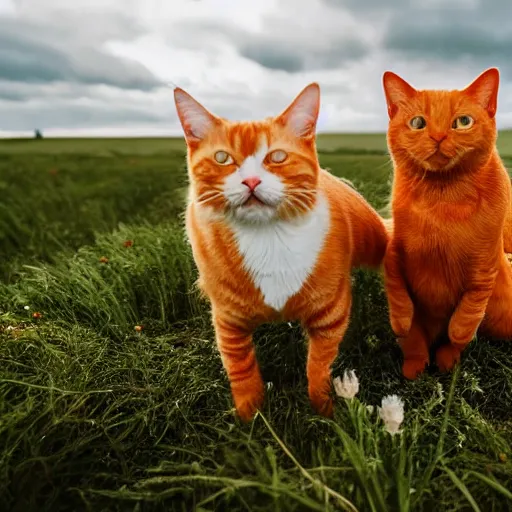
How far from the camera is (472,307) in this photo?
60.6 inches

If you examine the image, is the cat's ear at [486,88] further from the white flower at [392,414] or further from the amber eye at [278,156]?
the white flower at [392,414]

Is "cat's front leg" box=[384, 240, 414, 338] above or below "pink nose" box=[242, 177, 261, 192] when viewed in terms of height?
below

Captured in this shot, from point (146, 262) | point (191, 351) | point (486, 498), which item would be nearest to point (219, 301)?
point (191, 351)

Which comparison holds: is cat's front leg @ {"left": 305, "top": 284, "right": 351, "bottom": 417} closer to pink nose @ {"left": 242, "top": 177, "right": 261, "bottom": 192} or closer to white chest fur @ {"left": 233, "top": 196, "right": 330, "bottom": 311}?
white chest fur @ {"left": 233, "top": 196, "right": 330, "bottom": 311}

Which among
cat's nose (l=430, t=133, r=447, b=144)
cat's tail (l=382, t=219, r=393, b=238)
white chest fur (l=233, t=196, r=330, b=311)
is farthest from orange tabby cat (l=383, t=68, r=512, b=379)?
white chest fur (l=233, t=196, r=330, b=311)

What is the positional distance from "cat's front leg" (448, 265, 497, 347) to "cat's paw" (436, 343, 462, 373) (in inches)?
4.4

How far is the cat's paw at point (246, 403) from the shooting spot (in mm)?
1538

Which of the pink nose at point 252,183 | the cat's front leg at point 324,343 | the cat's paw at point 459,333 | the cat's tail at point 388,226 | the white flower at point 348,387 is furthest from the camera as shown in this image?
the cat's tail at point 388,226

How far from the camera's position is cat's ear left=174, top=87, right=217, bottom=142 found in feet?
4.21

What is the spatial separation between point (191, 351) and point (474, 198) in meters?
0.99

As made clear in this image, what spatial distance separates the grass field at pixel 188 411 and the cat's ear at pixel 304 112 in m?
0.46

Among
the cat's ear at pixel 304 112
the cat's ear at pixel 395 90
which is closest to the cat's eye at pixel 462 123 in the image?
the cat's ear at pixel 395 90

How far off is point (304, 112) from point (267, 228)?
264mm

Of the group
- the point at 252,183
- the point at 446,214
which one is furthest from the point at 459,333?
the point at 252,183
